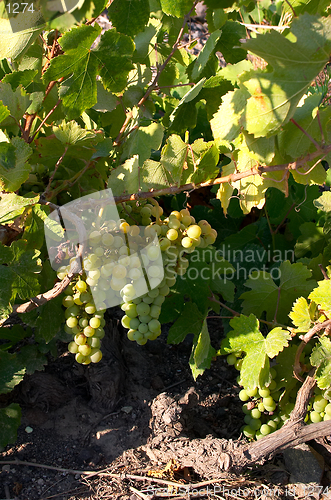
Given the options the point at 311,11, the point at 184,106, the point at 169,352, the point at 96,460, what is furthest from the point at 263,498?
the point at 311,11

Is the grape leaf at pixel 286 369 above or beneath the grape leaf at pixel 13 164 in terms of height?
beneath

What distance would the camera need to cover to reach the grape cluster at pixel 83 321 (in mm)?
1078

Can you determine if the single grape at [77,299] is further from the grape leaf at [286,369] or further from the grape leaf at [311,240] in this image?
the grape leaf at [311,240]

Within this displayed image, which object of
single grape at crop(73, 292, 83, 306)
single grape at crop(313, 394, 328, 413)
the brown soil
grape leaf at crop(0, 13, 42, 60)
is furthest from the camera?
single grape at crop(313, 394, 328, 413)

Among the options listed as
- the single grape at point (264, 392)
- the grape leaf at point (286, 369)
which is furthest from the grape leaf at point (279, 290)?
the single grape at point (264, 392)

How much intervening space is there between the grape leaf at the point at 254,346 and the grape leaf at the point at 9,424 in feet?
2.26

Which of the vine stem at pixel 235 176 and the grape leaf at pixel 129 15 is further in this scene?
the grape leaf at pixel 129 15

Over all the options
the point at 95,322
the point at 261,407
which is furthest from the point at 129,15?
the point at 261,407

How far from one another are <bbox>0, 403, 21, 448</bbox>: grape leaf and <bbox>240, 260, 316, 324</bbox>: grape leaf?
83cm

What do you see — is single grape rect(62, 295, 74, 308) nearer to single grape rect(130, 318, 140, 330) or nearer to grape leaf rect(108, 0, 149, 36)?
single grape rect(130, 318, 140, 330)

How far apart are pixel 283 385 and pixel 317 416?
5.6 inches

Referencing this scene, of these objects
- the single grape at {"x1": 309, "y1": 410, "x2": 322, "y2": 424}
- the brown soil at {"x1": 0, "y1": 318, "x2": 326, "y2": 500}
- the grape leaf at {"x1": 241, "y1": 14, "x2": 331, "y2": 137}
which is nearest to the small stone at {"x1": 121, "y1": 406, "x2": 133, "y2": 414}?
the brown soil at {"x1": 0, "y1": 318, "x2": 326, "y2": 500}

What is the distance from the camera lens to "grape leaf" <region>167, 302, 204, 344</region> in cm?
136

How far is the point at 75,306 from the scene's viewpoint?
1.10 meters
